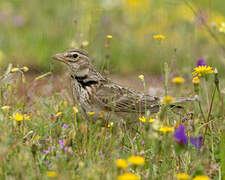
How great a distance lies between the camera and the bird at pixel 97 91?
531 centimetres

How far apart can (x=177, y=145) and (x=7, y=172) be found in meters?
1.20

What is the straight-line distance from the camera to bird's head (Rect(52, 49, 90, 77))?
5473 mm

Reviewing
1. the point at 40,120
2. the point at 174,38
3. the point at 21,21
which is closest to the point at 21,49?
the point at 21,21

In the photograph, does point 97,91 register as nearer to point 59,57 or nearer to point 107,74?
point 107,74

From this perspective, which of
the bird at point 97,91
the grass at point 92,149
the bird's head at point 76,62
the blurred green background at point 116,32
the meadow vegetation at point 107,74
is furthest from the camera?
the blurred green background at point 116,32

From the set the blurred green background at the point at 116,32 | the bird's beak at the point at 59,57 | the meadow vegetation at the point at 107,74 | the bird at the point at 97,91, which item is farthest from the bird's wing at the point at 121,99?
the blurred green background at the point at 116,32

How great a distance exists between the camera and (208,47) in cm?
1032

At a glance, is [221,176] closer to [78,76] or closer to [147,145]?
[147,145]

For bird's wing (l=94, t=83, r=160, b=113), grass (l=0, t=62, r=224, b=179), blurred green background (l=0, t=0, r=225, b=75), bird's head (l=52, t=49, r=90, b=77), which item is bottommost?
grass (l=0, t=62, r=224, b=179)

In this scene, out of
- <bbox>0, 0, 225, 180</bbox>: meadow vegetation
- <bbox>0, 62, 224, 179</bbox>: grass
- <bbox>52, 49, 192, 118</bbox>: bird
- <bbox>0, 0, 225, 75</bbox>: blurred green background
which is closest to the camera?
<bbox>0, 62, 224, 179</bbox>: grass

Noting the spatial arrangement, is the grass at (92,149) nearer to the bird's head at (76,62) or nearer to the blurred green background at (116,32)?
the bird's head at (76,62)

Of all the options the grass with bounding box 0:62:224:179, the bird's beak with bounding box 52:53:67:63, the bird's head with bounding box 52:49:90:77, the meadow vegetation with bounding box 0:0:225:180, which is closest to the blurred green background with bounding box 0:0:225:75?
the meadow vegetation with bounding box 0:0:225:180

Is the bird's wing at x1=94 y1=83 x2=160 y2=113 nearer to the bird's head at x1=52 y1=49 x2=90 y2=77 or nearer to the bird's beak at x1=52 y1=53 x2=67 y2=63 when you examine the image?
the bird's head at x1=52 y1=49 x2=90 y2=77

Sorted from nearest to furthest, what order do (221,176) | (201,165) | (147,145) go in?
(201,165) → (221,176) → (147,145)
